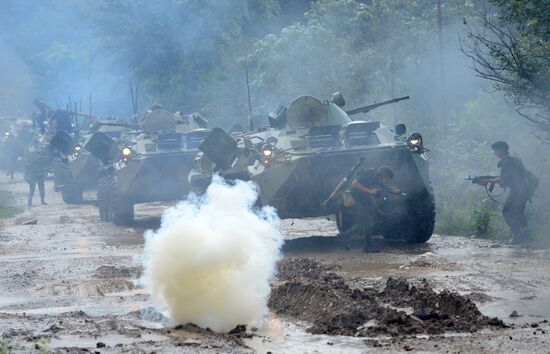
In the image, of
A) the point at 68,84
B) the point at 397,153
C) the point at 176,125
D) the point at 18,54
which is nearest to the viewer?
the point at 397,153

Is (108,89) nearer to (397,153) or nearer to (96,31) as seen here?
(96,31)

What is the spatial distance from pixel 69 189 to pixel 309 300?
61.4 feet

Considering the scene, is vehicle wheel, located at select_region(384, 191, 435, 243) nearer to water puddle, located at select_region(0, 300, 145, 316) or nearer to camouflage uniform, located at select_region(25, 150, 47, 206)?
water puddle, located at select_region(0, 300, 145, 316)

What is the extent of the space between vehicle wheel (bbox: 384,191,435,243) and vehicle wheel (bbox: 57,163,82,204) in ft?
44.8

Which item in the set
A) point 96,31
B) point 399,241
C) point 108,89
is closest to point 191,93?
point 96,31

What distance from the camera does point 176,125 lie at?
24.7 meters

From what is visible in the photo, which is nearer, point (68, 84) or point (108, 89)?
point (108, 89)

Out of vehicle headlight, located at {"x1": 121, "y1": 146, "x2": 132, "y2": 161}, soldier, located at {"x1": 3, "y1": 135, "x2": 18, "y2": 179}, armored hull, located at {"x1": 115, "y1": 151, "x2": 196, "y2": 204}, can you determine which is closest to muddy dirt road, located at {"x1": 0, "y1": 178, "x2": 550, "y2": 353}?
armored hull, located at {"x1": 115, "y1": 151, "x2": 196, "y2": 204}

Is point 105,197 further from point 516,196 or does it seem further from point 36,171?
point 516,196

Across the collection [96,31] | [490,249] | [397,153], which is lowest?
[490,249]

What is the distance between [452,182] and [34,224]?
8.46 metres

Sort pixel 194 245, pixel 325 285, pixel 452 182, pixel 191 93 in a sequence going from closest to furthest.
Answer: pixel 194 245, pixel 325 285, pixel 452 182, pixel 191 93

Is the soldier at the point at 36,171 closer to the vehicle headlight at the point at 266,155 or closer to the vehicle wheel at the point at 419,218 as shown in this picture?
the vehicle headlight at the point at 266,155

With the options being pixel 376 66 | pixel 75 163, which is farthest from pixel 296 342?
pixel 75 163
